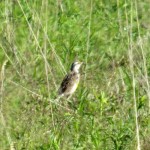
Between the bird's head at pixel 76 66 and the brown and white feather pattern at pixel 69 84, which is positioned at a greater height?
the bird's head at pixel 76 66

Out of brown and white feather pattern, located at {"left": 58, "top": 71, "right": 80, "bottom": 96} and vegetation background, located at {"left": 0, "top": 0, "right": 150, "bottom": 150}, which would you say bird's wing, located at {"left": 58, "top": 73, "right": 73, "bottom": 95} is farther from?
vegetation background, located at {"left": 0, "top": 0, "right": 150, "bottom": 150}

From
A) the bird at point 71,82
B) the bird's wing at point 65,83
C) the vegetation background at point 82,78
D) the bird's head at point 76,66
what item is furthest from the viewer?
the bird's head at point 76,66

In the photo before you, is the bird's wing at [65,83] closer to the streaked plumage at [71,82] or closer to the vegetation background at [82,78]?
the streaked plumage at [71,82]

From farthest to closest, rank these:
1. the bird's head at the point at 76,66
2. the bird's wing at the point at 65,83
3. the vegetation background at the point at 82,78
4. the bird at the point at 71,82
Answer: the bird's head at the point at 76,66 → the bird's wing at the point at 65,83 → the bird at the point at 71,82 → the vegetation background at the point at 82,78

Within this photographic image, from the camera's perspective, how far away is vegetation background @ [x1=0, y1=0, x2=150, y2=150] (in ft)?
22.0

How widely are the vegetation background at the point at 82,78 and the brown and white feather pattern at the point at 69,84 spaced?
0.09 metres

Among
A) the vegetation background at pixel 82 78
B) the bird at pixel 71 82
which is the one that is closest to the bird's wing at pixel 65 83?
the bird at pixel 71 82

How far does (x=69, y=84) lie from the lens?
880 cm

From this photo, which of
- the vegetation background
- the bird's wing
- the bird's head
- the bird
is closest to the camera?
the vegetation background

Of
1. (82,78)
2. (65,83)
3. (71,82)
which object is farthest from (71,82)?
(82,78)

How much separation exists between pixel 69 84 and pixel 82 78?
1.96 feet

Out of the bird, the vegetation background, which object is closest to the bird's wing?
Result: the bird

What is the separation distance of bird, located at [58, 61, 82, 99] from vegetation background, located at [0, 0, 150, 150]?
0.27 feet

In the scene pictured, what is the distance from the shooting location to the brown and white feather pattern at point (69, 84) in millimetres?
8703
